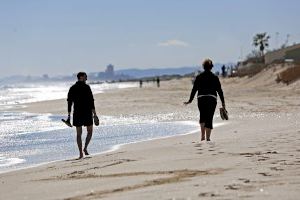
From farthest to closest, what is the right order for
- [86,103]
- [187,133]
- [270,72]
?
1. [270,72]
2. [187,133]
3. [86,103]

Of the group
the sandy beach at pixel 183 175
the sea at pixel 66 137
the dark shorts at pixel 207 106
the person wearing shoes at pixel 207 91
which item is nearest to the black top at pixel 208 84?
the person wearing shoes at pixel 207 91

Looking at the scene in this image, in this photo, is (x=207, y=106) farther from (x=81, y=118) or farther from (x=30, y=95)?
(x=30, y=95)

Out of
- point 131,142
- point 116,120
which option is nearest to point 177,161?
point 131,142

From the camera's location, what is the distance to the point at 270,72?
49.2 m

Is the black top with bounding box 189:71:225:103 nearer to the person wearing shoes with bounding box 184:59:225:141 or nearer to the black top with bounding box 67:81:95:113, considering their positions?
the person wearing shoes with bounding box 184:59:225:141

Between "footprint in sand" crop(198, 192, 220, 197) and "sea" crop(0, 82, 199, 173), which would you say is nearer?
"footprint in sand" crop(198, 192, 220, 197)

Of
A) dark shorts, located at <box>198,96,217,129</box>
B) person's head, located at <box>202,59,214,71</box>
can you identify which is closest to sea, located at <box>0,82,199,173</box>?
dark shorts, located at <box>198,96,217,129</box>

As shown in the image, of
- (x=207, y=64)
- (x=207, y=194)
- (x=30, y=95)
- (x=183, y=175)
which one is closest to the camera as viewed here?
(x=207, y=194)

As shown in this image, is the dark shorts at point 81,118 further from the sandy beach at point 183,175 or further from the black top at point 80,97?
the sandy beach at point 183,175

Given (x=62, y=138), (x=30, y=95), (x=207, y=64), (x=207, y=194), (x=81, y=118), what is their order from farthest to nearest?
(x=30, y=95) → (x=62, y=138) → (x=81, y=118) → (x=207, y=64) → (x=207, y=194)

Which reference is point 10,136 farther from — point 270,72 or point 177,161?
point 270,72

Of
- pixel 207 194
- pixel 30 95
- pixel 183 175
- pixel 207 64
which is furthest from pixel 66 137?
pixel 30 95

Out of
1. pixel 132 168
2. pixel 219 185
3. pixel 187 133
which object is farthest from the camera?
pixel 187 133

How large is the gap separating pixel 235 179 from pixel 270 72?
44.2 meters
